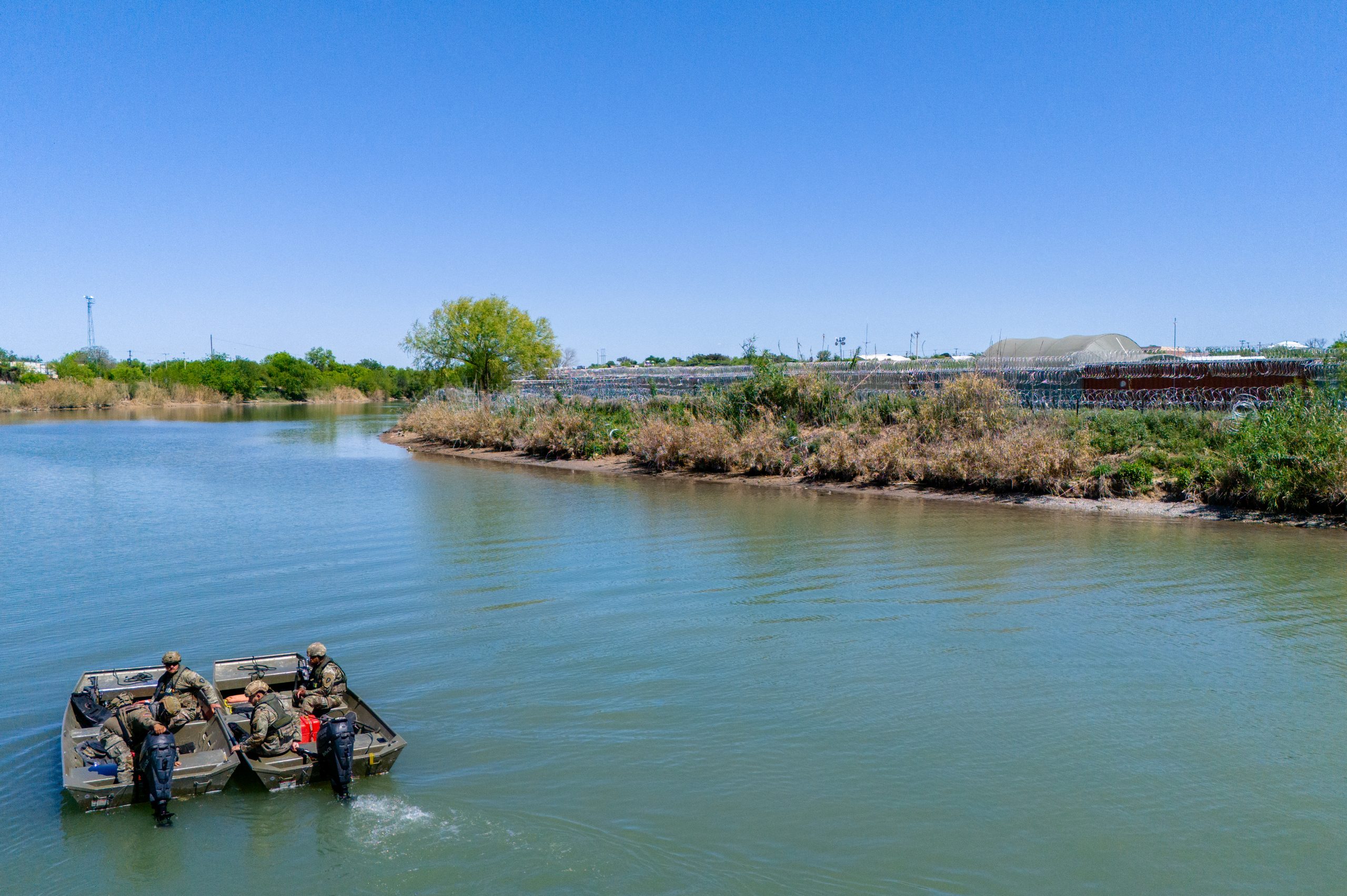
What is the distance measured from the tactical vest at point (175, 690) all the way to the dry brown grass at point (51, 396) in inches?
3825

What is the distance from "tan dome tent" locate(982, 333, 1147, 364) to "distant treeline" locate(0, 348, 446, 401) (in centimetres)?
6797

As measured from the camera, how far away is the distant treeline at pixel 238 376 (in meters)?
110

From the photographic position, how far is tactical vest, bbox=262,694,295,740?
29.4ft

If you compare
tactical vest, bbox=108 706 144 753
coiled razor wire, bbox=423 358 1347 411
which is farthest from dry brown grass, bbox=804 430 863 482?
tactical vest, bbox=108 706 144 753

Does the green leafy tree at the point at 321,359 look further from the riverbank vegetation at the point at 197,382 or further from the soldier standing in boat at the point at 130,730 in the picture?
the soldier standing in boat at the point at 130,730

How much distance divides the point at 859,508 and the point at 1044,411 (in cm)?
715

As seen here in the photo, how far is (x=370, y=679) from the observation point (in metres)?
11.4

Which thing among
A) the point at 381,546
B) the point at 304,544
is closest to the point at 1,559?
the point at 304,544

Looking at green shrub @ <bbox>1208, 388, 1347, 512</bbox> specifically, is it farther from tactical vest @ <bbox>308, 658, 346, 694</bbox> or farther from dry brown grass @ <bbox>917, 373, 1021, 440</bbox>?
tactical vest @ <bbox>308, 658, 346, 694</bbox>

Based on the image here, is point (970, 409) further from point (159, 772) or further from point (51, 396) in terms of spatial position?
point (51, 396)

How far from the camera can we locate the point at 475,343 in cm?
6309

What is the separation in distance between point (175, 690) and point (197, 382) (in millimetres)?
114010

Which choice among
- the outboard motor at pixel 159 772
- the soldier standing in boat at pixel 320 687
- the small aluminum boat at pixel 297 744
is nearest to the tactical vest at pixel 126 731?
the outboard motor at pixel 159 772

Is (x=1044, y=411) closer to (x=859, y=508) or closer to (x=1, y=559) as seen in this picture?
(x=859, y=508)
